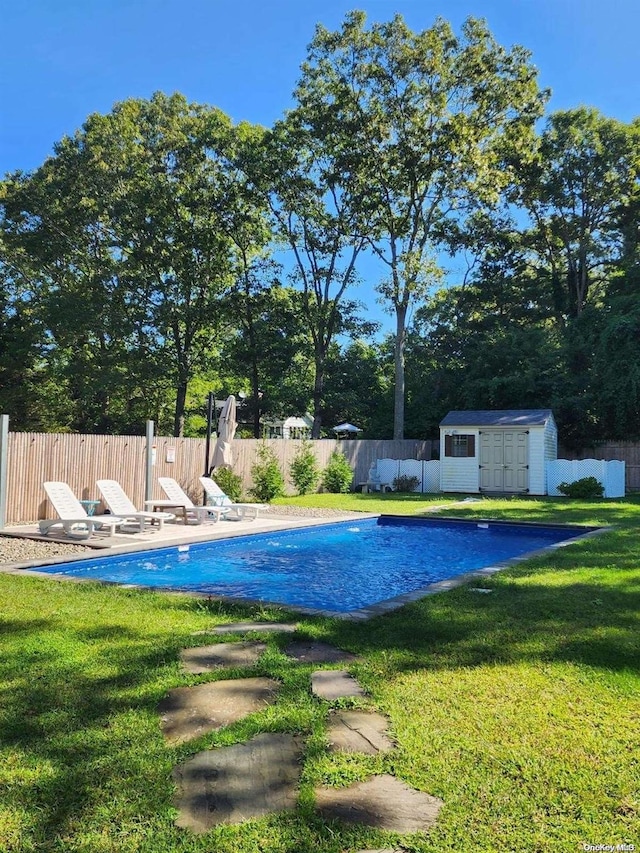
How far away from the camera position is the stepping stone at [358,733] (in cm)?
283

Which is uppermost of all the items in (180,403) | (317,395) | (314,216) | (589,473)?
(314,216)

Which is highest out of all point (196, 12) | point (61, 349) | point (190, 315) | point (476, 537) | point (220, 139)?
point (220, 139)

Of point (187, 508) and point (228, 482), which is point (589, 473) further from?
point (187, 508)

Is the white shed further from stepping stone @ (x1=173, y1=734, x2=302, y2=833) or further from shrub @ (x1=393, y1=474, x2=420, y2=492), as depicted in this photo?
stepping stone @ (x1=173, y1=734, x2=302, y2=833)

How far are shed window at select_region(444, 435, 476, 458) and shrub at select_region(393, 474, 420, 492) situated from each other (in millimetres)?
1677

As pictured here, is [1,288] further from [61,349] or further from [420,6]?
[420,6]

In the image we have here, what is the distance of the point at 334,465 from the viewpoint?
2153cm

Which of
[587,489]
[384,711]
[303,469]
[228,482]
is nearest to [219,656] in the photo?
[384,711]

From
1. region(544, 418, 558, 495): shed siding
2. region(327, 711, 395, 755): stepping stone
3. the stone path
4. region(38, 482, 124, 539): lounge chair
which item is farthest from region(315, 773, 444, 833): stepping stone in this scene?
region(544, 418, 558, 495): shed siding

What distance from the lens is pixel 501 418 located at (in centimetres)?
2170

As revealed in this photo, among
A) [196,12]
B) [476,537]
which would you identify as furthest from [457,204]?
[476,537]

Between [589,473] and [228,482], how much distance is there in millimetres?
12181

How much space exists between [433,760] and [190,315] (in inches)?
1050

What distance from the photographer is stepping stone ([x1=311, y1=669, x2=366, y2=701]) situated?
11.3 ft
